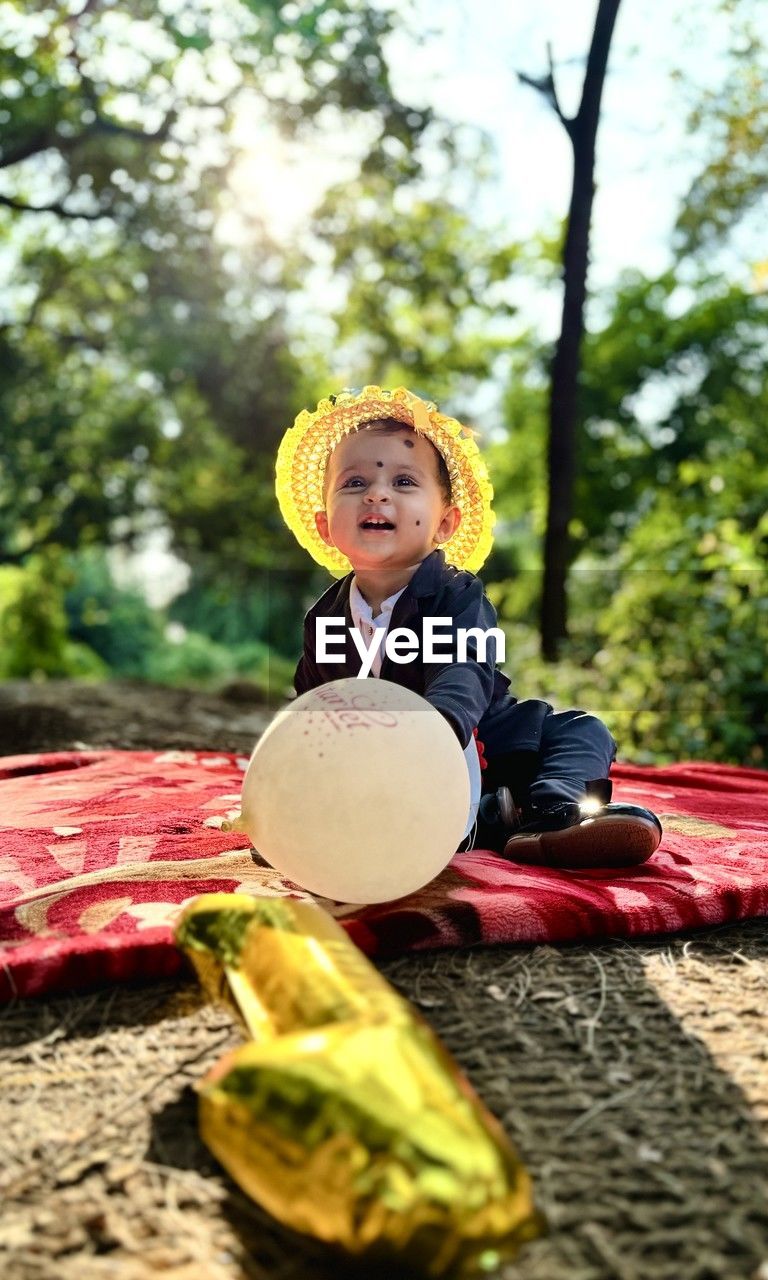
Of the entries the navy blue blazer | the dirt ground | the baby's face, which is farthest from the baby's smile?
the dirt ground

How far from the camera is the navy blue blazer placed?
79.3 inches

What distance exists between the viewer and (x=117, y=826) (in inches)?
95.3

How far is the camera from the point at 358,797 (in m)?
1.63

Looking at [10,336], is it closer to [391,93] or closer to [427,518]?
[391,93]

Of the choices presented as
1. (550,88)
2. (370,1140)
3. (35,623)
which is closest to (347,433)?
(370,1140)

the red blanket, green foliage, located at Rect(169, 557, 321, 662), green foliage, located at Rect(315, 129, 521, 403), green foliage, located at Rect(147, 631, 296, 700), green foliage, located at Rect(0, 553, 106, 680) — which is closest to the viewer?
the red blanket

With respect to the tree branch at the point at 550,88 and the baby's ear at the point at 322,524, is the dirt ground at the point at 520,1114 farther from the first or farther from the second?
the tree branch at the point at 550,88

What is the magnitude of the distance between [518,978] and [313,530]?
1255mm

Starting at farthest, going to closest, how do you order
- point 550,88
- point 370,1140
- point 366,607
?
point 550,88 → point 366,607 → point 370,1140

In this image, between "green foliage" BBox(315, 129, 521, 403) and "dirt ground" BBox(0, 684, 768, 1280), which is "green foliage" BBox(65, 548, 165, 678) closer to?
"green foliage" BBox(315, 129, 521, 403)


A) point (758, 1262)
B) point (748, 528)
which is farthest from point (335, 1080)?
point (748, 528)

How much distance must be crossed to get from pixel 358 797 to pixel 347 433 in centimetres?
98

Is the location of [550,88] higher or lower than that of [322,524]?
higher

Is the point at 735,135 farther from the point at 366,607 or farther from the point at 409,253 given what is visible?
the point at 366,607
